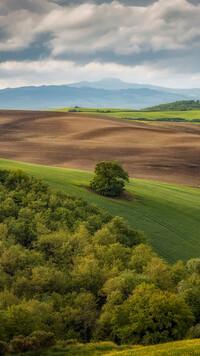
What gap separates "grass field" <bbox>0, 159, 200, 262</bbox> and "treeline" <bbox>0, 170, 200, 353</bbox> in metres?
4.88

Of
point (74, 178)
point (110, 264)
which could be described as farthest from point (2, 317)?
point (74, 178)

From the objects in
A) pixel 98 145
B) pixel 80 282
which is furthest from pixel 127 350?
pixel 98 145

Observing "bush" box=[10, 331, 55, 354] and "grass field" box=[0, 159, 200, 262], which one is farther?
"grass field" box=[0, 159, 200, 262]

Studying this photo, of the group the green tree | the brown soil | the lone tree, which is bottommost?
the green tree

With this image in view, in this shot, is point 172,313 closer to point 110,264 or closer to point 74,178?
point 110,264

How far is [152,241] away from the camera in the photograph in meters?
57.6

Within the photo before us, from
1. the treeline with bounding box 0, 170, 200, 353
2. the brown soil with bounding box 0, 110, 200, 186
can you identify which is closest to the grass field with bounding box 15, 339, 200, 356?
the treeline with bounding box 0, 170, 200, 353

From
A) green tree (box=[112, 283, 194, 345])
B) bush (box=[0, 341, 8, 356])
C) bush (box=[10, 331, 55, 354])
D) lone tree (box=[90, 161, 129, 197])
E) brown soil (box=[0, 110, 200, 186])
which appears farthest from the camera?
brown soil (box=[0, 110, 200, 186])

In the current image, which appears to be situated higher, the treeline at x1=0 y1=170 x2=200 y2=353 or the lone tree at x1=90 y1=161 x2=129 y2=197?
the lone tree at x1=90 y1=161 x2=129 y2=197

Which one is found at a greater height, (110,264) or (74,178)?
(74,178)

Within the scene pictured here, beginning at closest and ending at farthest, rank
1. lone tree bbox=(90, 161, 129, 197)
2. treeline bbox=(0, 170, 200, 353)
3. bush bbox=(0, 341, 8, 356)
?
bush bbox=(0, 341, 8, 356), treeline bbox=(0, 170, 200, 353), lone tree bbox=(90, 161, 129, 197)

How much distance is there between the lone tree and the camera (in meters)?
72.1

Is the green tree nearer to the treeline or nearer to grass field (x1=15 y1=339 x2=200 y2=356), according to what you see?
the treeline

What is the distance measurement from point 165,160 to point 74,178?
35.6m
